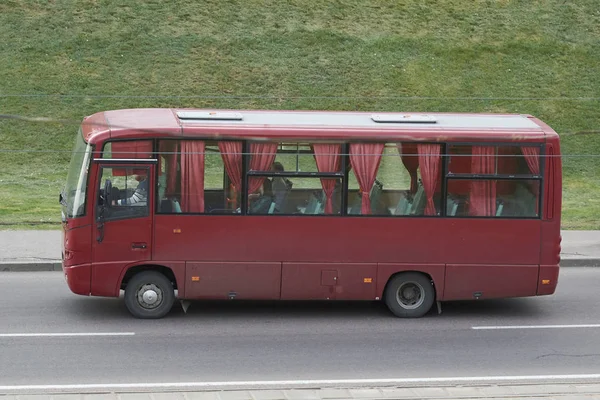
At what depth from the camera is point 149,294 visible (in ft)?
47.0

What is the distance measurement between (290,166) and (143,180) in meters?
2.01

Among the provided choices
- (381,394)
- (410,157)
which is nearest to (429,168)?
(410,157)

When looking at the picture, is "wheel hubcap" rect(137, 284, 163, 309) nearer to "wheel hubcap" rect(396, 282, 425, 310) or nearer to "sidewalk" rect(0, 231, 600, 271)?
"wheel hubcap" rect(396, 282, 425, 310)

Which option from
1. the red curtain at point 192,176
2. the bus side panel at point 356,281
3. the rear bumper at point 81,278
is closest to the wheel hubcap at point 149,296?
the rear bumper at point 81,278

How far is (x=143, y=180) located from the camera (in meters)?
14.0

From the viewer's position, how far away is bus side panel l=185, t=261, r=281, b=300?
14.3 meters

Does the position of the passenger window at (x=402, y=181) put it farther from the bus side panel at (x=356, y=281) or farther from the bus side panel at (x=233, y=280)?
the bus side panel at (x=233, y=280)

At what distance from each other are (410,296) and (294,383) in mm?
3779

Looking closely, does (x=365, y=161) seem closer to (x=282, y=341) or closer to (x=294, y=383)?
(x=282, y=341)

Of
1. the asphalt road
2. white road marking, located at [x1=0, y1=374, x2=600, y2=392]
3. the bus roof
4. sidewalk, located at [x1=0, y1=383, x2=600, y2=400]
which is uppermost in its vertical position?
the bus roof

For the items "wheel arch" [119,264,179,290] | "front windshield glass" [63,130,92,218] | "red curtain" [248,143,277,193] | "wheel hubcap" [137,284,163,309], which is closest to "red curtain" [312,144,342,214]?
"red curtain" [248,143,277,193]

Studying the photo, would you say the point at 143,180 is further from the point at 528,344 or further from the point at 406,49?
the point at 406,49

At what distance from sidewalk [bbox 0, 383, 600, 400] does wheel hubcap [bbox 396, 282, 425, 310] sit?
11.6ft

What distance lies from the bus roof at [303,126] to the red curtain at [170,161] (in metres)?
0.14
